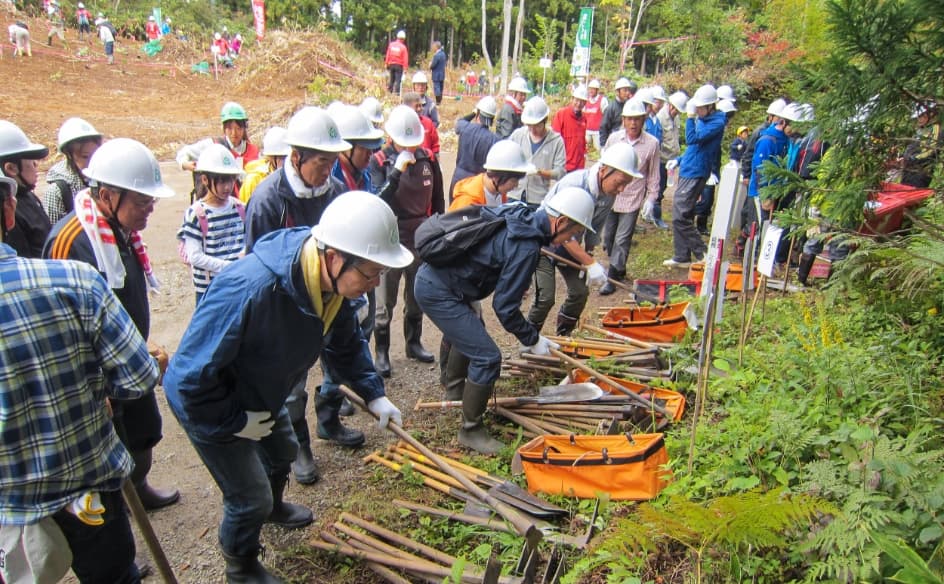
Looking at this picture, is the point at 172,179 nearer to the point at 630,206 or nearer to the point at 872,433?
the point at 630,206

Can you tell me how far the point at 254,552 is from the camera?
305 cm

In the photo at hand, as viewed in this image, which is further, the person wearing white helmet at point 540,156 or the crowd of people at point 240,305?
the person wearing white helmet at point 540,156

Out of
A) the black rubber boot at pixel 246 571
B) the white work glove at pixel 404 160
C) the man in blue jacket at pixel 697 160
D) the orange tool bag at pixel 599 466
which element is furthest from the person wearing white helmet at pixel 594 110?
the black rubber boot at pixel 246 571

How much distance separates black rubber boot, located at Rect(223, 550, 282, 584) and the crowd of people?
1 centimetres

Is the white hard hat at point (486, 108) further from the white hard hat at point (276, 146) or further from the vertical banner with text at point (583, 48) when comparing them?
Answer: the vertical banner with text at point (583, 48)

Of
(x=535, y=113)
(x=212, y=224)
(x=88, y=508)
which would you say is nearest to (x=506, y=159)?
(x=535, y=113)

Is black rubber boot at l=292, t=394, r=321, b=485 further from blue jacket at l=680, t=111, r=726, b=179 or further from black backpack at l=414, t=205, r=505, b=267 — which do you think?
blue jacket at l=680, t=111, r=726, b=179

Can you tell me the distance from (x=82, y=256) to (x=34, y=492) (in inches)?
54.0

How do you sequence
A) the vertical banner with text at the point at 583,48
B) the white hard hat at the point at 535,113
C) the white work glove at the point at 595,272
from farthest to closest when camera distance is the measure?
the vertical banner with text at the point at 583,48, the white hard hat at the point at 535,113, the white work glove at the point at 595,272

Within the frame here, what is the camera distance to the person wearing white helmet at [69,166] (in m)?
4.06

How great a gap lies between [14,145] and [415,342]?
3.53 m

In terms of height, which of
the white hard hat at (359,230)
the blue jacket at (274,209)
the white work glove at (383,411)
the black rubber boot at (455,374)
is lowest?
the black rubber boot at (455,374)

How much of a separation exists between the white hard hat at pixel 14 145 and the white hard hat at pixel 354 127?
205cm

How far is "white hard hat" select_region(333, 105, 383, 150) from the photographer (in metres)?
4.82
